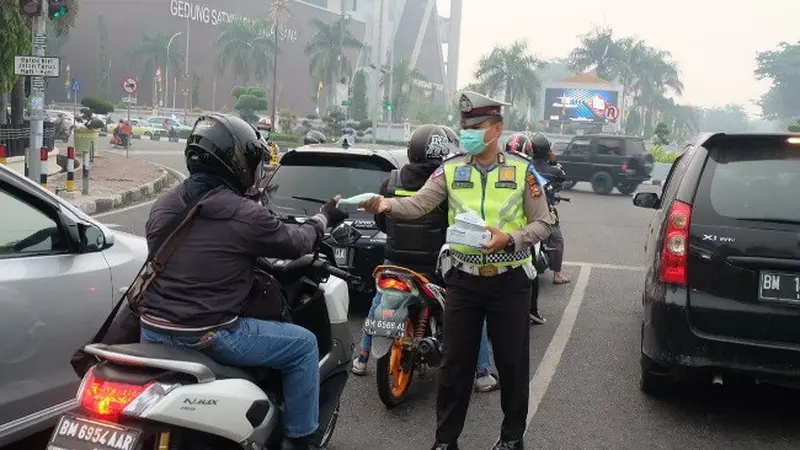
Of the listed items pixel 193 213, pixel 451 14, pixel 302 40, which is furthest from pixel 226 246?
pixel 451 14

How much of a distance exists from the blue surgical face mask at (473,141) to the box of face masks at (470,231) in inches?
13.1

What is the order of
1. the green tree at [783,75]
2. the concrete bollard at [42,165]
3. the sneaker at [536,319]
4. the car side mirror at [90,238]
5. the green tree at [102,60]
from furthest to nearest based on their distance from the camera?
the green tree at [783,75], the green tree at [102,60], the concrete bollard at [42,165], the sneaker at [536,319], the car side mirror at [90,238]

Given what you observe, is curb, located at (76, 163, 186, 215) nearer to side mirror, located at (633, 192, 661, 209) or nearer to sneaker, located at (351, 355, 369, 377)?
sneaker, located at (351, 355, 369, 377)

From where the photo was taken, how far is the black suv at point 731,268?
451 cm

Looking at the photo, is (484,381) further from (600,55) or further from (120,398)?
(600,55)

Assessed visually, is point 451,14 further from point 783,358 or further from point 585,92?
point 783,358

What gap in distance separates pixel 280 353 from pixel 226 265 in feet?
1.36

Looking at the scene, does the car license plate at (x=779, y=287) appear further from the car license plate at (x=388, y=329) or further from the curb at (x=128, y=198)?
the curb at (x=128, y=198)

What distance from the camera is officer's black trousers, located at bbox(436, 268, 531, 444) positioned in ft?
13.1

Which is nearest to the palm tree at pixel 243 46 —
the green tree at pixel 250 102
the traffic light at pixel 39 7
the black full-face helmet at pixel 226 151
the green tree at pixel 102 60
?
the green tree at pixel 102 60

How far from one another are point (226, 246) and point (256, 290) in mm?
376

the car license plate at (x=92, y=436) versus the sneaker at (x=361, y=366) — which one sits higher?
the car license plate at (x=92, y=436)

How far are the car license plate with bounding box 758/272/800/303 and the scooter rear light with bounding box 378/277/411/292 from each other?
74.1 inches

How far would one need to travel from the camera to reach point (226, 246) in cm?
307
